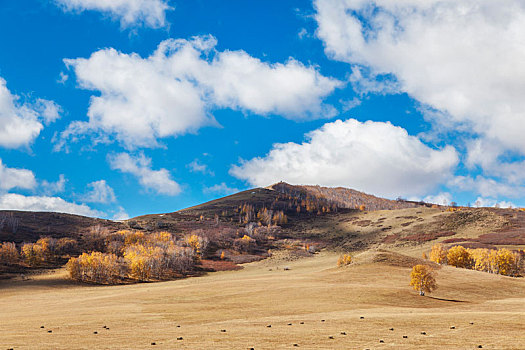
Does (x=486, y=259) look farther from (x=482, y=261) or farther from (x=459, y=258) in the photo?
(x=459, y=258)

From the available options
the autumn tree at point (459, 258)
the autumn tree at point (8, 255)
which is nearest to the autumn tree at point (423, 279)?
the autumn tree at point (459, 258)

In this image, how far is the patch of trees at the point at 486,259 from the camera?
14438 cm

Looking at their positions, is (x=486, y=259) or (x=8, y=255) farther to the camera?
(x=8, y=255)

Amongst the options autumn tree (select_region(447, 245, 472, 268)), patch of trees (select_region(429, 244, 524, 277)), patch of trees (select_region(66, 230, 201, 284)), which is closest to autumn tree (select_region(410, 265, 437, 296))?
patch of trees (select_region(429, 244, 524, 277))

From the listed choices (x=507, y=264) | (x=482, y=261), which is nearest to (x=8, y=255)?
(x=482, y=261)

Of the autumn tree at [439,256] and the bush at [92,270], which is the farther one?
the autumn tree at [439,256]

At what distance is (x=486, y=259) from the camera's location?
14888cm

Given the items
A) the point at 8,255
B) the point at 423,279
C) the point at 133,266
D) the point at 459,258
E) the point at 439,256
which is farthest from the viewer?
the point at 439,256

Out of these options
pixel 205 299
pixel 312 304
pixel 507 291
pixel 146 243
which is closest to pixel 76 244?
pixel 146 243

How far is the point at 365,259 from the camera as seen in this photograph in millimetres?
122812

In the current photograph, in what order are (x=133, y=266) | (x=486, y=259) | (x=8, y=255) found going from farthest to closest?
(x=8, y=255) < (x=486, y=259) < (x=133, y=266)

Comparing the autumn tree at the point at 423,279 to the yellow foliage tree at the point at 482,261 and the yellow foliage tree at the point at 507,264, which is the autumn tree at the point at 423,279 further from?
the yellow foliage tree at the point at 482,261

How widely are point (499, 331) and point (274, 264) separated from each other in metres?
Result: 153

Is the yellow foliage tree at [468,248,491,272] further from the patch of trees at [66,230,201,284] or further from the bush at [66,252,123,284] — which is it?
the bush at [66,252,123,284]
